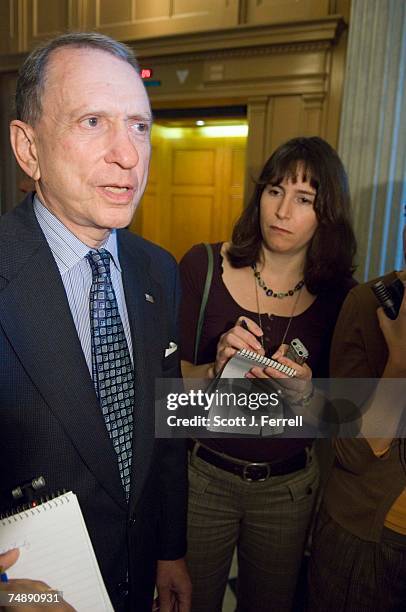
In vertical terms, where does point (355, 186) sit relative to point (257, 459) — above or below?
above

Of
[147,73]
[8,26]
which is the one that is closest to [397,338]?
[147,73]

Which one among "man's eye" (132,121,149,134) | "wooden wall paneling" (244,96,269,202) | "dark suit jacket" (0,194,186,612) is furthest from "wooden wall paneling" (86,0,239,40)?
"dark suit jacket" (0,194,186,612)

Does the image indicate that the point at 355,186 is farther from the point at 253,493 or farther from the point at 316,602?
the point at 316,602

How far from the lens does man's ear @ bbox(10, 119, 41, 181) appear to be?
85cm

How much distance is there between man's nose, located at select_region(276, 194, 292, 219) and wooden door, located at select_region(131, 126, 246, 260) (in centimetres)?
278

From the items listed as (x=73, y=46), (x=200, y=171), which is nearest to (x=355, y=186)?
(x=73, y=46)

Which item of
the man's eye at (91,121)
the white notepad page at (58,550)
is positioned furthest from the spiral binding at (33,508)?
the man's eye at (91,121)

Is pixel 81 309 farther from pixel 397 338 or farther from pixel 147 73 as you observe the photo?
pixel 147 73

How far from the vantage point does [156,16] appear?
11.5 ft

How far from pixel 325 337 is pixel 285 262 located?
10.5 inches

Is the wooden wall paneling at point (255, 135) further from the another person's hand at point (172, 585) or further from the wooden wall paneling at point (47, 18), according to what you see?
the another person's hand at point (172, 585)

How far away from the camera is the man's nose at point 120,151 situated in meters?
0.82

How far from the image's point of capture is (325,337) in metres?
1.38

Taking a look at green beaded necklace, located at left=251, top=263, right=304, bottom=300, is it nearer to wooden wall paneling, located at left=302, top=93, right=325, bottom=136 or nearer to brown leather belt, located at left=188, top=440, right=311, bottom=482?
brown leather belt, located at left=188, top=440, right=311, bottom=482
